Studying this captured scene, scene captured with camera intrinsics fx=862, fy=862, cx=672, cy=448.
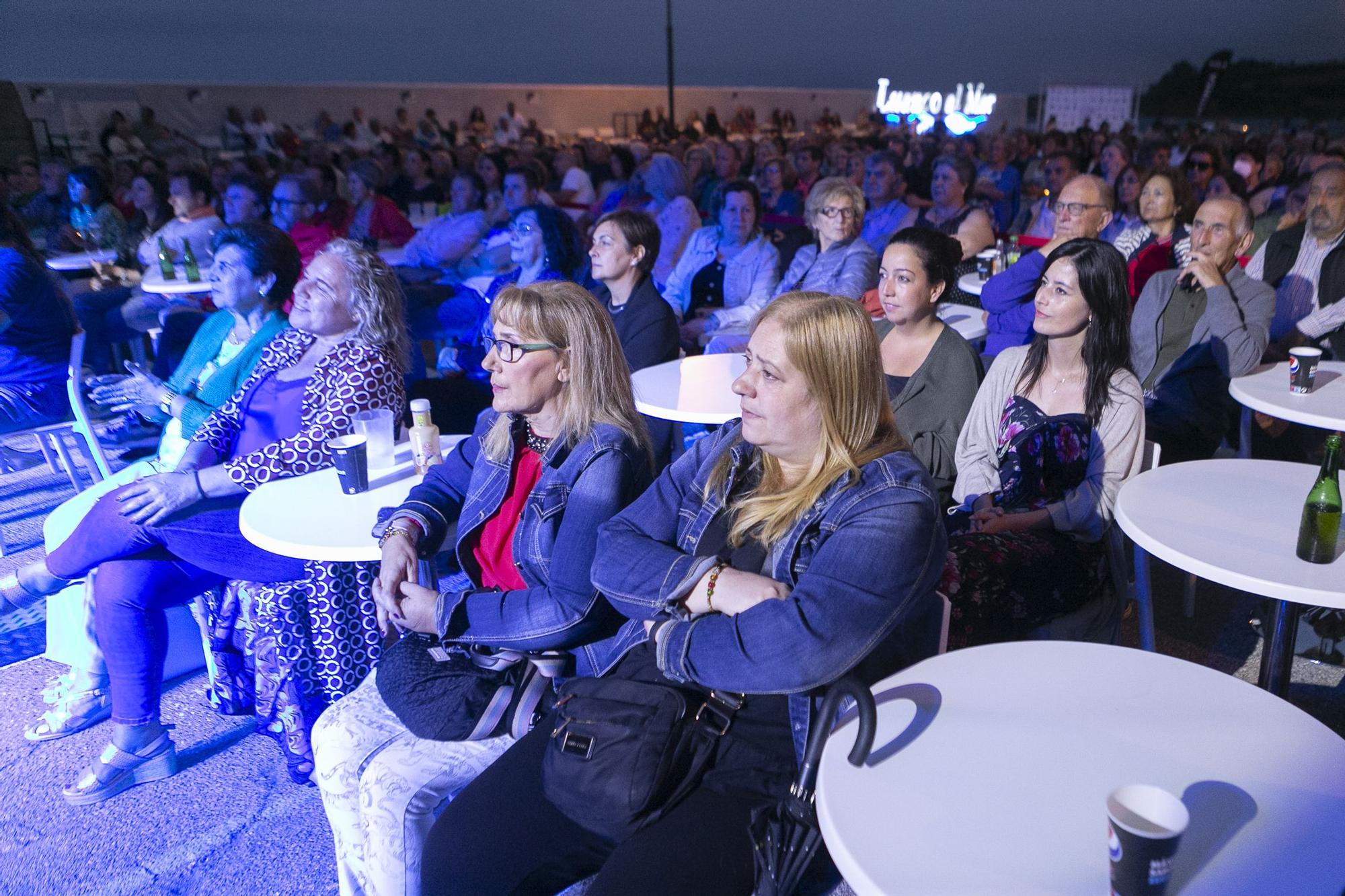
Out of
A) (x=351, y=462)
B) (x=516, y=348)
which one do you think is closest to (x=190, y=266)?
(x=351, y=462)

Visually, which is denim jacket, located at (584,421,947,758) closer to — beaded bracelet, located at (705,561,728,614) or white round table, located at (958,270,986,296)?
beaded bracelet, located at (705,561,728,614)

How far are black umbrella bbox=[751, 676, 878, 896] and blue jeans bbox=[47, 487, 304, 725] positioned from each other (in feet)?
4.40

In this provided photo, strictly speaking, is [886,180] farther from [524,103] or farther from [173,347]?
[524,103]

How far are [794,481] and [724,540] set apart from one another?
153 mm

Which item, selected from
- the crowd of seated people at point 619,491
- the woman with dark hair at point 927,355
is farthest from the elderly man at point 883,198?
the woman with dark hair at point 927,355

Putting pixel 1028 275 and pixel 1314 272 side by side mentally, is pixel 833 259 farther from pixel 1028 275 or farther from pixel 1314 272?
pixel 1314 272

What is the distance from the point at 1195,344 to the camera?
9.55 feet

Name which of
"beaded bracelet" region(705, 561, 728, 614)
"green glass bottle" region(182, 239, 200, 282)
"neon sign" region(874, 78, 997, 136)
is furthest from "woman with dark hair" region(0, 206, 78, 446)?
"neon sign" region(874, 78, 997, 136)

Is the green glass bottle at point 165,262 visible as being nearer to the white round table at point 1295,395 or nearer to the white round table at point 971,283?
the white round table at point 971,283

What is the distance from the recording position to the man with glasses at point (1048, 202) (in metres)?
5.77

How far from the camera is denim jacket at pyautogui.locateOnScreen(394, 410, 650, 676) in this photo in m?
1.55

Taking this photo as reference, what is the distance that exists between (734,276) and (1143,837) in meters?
3.91

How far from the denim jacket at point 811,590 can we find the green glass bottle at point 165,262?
15.3ft

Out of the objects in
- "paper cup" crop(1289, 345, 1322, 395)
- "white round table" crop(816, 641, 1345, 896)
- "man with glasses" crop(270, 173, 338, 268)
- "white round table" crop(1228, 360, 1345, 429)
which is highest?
"man with glasses" crop(270, 173, 338, 268)
